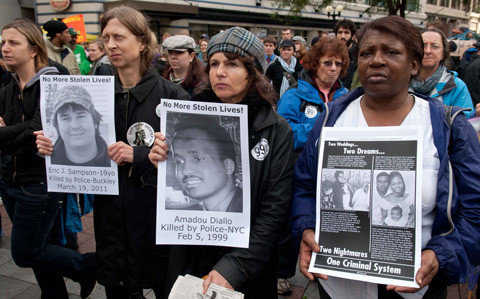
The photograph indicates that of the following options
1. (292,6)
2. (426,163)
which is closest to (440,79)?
(426,163)

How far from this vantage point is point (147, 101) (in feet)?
7.07

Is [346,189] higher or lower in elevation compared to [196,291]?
higher

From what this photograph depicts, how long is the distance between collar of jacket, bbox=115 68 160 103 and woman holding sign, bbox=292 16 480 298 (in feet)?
3.58

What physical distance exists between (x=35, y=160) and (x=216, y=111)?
1.56m

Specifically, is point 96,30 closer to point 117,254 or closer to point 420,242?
point 117,254

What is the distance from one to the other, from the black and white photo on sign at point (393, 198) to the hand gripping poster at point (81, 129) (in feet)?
4.64

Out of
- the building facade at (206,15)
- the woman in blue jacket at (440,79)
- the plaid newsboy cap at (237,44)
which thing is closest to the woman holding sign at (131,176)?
the plaid newsboy cap at (237,44)

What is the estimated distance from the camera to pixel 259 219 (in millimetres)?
1698

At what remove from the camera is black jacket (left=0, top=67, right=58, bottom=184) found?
2.41 m

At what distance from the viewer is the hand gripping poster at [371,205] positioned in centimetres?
134

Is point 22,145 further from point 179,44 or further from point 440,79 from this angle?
point 440,79

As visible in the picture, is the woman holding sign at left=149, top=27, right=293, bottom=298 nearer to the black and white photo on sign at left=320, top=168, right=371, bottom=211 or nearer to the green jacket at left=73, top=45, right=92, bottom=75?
the black and white photo on sign at left=320, top=168, right=371, bottom=211

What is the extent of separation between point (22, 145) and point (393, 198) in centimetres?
223

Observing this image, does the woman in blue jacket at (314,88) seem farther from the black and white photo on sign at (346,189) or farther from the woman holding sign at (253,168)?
the black and white photo on sign at (346,189)
